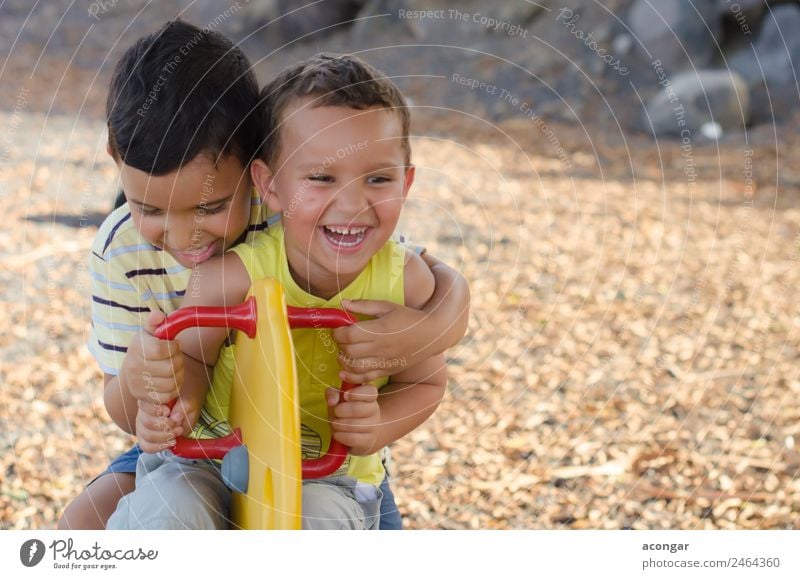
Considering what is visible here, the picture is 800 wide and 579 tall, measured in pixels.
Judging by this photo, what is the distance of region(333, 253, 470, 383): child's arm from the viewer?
3.98ft

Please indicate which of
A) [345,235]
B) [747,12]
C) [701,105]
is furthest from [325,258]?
[747,12]

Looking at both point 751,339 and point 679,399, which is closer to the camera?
point 679,399

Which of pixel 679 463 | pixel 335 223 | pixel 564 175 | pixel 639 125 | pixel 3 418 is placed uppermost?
pixel 639 125

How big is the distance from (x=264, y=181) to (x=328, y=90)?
14 centimetres

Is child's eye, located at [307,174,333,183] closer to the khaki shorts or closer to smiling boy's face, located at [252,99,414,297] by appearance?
smiling boy's face, located at [252,99,414,297]

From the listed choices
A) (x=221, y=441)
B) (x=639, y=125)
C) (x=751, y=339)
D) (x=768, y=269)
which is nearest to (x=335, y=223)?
(x=221, y=441)

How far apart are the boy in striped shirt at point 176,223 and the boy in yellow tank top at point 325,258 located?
0.03m

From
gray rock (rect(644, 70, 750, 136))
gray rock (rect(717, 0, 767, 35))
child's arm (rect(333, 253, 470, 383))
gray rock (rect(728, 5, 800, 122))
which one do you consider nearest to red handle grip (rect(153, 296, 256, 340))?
child's arm (rect(333, 253, 470, 383))

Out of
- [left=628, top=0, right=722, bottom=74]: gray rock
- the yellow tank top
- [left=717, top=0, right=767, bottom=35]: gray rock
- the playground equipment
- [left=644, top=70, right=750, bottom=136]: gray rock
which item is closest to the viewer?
the playground equipment

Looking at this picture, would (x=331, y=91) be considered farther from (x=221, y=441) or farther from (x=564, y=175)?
(x=564, y=175)

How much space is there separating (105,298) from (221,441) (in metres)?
0.29

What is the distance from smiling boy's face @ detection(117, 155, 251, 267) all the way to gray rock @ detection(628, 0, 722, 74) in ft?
13.8

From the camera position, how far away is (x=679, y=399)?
7.89 ft

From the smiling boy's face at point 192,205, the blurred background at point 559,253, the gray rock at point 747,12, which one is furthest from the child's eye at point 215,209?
the gray rock at point 747,12
